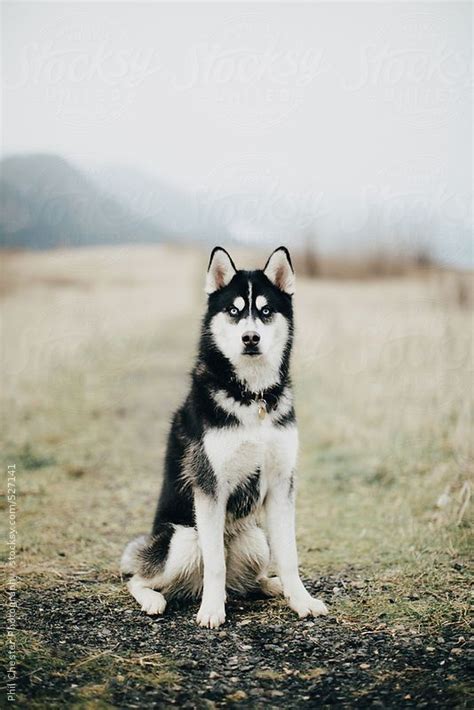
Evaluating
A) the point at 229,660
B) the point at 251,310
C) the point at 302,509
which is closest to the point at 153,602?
the point at 229,660

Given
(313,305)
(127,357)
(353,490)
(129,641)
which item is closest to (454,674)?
(129,641)

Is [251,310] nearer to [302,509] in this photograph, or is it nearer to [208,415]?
[208,415]

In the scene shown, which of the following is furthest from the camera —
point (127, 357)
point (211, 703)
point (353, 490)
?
point (127, 357)

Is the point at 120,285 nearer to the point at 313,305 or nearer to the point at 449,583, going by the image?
the point at 313,305

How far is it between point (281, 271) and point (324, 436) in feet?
16.3

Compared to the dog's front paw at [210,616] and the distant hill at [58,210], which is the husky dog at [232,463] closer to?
the dog's front paw at [210,616]

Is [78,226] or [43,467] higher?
[78,226]

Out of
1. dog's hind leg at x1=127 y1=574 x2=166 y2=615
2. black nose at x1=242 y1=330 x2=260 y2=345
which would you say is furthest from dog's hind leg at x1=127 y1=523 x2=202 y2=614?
black nose at x1=242 y1=330 x2=260 y2=345

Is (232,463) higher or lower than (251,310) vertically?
lower

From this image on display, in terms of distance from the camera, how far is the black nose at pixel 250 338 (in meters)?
4.40

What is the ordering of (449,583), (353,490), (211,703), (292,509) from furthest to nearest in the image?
1. (353,490)
2. (449,583)
3. (292,509)
4. (211,703)

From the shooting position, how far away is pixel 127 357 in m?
15.1

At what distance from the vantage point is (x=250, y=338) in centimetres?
440

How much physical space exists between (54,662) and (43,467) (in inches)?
188
